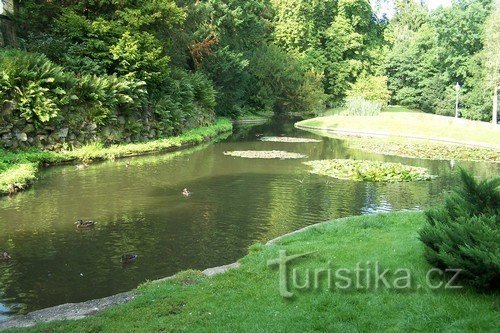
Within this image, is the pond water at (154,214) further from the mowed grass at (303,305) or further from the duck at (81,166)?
the mowed grass at (303,305)

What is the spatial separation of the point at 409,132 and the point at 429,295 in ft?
116

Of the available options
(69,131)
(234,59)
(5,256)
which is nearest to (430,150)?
(69,131)

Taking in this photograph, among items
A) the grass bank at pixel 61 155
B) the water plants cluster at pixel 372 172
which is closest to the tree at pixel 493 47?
the grass bank at pixel 61 155

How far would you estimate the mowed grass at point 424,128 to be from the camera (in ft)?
113

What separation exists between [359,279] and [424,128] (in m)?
35.4

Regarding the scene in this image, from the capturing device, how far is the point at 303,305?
20.2ft

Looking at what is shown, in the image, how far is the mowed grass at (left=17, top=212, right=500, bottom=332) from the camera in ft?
17.9

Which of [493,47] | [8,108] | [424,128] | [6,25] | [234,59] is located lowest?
[424,128]

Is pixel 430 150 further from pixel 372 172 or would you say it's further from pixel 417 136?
pixel 372 172

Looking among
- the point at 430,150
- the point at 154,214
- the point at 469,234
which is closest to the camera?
the point at 469,234

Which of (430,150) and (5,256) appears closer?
(5,256)

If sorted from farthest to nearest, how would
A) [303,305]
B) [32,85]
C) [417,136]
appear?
1. [417,136]
2. [32,85]
3. [303,305]

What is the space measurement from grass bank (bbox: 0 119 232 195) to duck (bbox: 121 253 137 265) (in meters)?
7.92

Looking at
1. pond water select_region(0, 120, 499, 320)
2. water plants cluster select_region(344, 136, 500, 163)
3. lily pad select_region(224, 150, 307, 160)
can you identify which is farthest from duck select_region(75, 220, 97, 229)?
water plants cluster select_region(344, 136, 500, 163)
